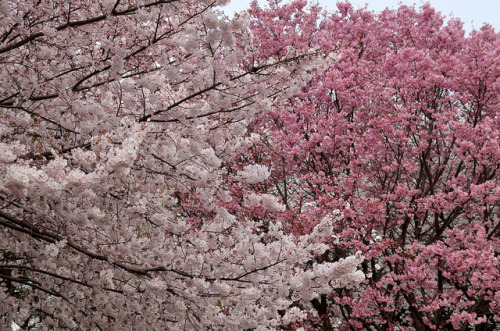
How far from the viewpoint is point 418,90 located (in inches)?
377

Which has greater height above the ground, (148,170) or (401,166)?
(401,166)

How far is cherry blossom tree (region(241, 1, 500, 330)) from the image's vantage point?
299 inches

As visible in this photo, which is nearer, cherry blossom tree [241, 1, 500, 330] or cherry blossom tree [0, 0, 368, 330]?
cherry blossom tree [0, 0, 368, 330]

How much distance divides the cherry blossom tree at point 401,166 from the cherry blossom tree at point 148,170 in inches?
89.6

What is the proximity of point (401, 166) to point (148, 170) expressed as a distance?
5.72 metres

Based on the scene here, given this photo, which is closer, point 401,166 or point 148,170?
point 148,170

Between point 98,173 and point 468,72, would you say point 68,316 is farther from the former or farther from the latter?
point 468,72

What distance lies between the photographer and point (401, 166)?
8.77 metres

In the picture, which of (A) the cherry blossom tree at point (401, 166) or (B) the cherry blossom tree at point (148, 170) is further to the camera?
(A) the cherry blossom tree at point (401, 166)

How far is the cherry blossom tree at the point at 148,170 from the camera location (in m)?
4.15

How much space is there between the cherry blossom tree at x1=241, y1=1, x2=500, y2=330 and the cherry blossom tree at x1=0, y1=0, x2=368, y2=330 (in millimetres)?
2276

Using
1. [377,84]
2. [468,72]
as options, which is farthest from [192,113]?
[468,72]

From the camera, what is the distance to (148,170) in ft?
15.8

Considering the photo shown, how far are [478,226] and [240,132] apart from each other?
483cm
